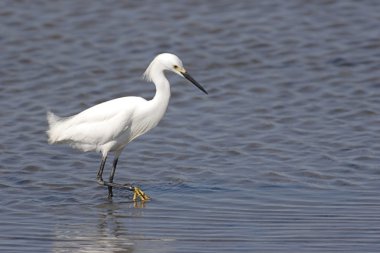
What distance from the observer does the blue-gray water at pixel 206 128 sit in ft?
28.8

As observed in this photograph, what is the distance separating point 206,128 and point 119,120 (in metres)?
2.30

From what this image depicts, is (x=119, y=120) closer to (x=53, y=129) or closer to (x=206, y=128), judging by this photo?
(x=53, y=129)

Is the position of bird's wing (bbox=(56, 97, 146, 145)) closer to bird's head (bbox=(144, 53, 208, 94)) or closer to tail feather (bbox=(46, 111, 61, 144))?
tail feather (bbox=(46, 111, 61, 144))

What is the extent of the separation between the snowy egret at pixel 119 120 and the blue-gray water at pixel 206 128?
1.31 ft

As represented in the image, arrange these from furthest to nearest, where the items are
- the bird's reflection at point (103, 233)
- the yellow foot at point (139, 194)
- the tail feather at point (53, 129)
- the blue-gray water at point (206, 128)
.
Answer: the tail feather at point (53, 129) < the yellow foot at point (139, 194) < the blue-gray water at point (206, 128) < the bird's reflection at point (103, 233)

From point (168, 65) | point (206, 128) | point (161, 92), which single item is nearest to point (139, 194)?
point (161, 92)

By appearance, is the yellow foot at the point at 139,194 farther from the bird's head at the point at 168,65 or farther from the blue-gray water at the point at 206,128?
the bird's head at the point at 168,65

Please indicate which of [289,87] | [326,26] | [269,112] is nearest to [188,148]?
[269,112]

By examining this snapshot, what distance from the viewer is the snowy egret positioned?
10.5 meters

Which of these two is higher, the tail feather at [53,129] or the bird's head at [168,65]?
the bird's head at [168,65]

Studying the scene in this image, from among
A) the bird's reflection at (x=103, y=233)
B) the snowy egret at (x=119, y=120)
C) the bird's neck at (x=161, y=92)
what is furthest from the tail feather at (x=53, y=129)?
the bird's reflection at (x=103, y=233)

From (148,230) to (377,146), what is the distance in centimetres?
366

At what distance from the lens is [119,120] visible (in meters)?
10.5

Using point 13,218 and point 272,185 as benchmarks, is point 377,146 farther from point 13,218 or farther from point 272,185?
point 13,218
